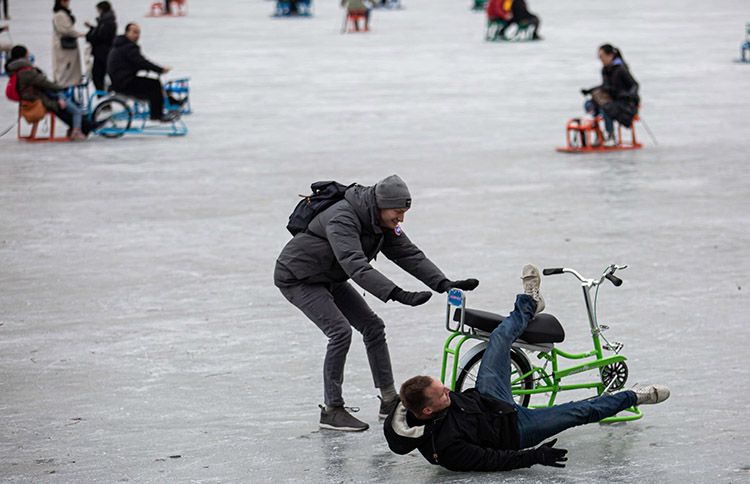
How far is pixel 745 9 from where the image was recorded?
42781mm

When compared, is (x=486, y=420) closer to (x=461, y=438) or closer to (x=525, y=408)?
(x=461, y=438)

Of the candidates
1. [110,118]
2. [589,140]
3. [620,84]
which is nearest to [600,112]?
[589,140]

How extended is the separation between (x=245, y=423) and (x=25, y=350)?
2.21 metres

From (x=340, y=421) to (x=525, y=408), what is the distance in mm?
1077

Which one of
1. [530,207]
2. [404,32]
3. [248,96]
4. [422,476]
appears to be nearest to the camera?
[422,476]

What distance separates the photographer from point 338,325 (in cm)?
728

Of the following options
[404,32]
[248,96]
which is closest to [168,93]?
[248,96]

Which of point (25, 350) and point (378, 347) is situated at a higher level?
point (378, 347)

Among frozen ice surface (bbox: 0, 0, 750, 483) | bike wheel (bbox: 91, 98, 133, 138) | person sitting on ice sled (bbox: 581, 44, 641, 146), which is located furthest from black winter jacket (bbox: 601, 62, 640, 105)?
bike wheel (bbox: 91, 98, 133, 138)

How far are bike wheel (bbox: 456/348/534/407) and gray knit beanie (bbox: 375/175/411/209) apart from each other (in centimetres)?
95

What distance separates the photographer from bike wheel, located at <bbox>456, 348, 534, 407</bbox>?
7281 millimetres

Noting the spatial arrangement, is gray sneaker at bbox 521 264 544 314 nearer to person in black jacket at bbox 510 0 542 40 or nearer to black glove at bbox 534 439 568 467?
black glove at bbox 534 439 568 467

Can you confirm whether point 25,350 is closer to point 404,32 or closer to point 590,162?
point 590,162

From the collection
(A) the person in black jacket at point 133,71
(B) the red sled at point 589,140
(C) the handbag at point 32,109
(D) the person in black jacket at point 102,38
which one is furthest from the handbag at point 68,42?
(B) the red sled at point 589,140
